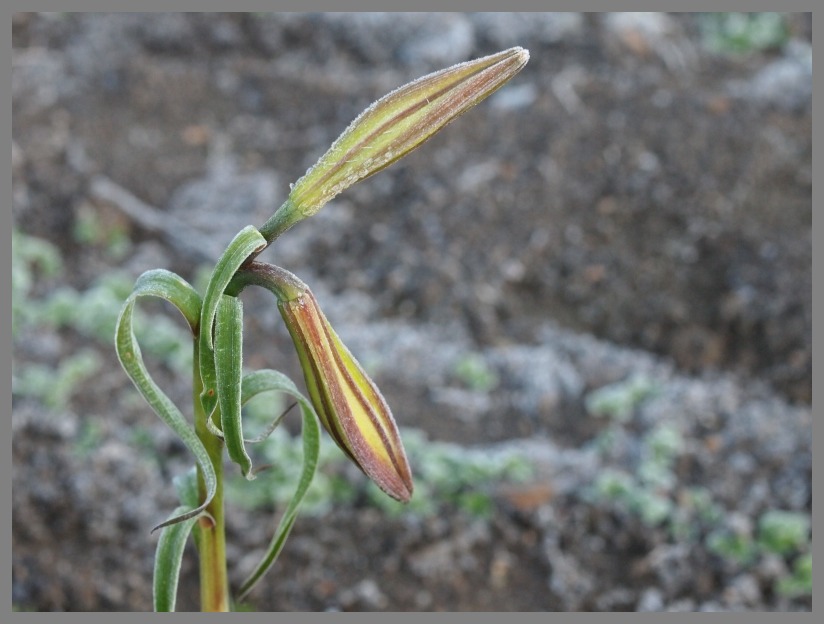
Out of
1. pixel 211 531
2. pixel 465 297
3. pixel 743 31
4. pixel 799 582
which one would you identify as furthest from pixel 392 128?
pixel 743 31

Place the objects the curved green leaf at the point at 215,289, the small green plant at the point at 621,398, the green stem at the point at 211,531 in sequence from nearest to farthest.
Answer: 1. the curved green leaf at the point at 215,289
2. the green stem at the point at 211,531
3. the small green plant at the point at 621,398

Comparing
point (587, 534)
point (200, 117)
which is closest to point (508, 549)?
point (587, 534)

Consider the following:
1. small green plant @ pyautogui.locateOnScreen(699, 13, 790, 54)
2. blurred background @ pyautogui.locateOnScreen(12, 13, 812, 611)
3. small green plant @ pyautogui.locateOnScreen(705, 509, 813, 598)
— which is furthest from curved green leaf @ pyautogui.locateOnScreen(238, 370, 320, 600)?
small green plant @ pyautogui.locateOnScreen(699, 13, 790, 54)

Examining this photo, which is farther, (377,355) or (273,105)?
(273,105)

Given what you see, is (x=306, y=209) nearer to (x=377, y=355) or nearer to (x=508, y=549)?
(x=508, y=549)

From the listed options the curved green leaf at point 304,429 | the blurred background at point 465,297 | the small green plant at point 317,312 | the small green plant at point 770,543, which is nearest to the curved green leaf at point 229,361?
the small green plant at point 317,312

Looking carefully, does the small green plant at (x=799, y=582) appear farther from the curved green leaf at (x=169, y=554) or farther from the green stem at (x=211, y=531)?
the curved green leaf at (x=169, y=554)

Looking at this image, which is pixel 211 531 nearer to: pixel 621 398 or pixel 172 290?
pixel 172 290
